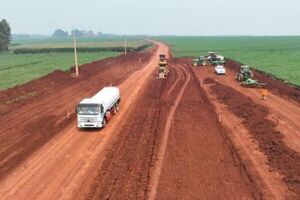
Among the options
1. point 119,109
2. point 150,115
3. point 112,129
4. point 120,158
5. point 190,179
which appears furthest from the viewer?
point 119,109

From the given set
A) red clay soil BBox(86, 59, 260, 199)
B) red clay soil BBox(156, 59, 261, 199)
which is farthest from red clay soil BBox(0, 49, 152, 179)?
red clay soil BBox(156, 59, 261, 199)

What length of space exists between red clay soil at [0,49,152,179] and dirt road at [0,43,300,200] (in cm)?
11

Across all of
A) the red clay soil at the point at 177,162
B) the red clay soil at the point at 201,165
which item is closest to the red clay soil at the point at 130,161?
the red clay soil at the point at 177,162

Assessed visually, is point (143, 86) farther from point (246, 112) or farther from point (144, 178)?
point (144, 178)

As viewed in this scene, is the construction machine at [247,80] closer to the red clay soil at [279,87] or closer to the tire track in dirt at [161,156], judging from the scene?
the red clay soil at [279,87]

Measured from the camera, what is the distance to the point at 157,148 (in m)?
33.5

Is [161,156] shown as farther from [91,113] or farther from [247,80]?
[247,80]

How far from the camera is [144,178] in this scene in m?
27.0

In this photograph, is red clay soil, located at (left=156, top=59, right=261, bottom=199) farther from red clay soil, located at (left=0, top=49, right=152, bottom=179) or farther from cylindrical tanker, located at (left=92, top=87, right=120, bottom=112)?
red clay soil, located at (left=0, top=49, right=152, bottom=179)

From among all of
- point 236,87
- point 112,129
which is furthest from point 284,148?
point 236,87

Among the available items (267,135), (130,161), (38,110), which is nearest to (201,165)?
(130,161)

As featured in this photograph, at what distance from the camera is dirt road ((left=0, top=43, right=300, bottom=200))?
2561cm

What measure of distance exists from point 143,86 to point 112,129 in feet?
93.9

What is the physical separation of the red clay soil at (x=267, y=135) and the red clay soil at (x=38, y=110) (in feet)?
59.2
